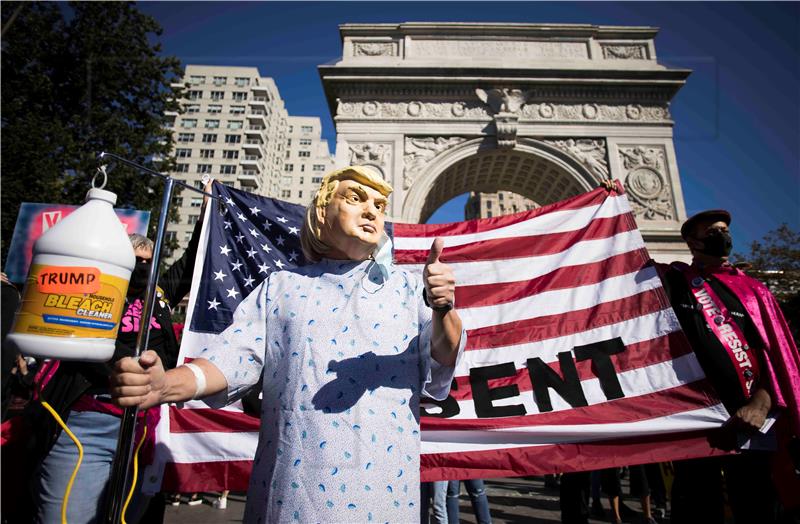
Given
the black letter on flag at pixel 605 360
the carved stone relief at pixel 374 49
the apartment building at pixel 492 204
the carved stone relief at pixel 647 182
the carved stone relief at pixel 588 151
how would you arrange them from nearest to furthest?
the black letter on flag at pixel 605 360
the carved stone relief at pixel 647 182
the carved stone relief at pixel 588 151
the carved stone relief at pixel 374 49
the apartment building at pixel 492 204

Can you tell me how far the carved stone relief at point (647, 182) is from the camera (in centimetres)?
1680

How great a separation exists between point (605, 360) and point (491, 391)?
34.4 inches

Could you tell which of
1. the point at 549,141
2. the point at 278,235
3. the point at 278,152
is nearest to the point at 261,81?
the point at 278,152

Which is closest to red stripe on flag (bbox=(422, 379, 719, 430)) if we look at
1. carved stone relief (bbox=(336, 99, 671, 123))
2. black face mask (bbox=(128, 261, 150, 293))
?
black face mask (bbox=(128, 261, 150, 293))

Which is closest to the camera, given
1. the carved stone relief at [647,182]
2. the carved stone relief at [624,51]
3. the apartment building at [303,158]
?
the carved stone relief at [647,182]

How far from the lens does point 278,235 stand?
12.1ft

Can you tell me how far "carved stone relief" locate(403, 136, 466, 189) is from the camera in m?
17.4

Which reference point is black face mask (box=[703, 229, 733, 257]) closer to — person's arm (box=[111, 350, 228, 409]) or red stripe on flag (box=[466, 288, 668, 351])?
red stripe on flag (box=[466, 288, 668, 351])

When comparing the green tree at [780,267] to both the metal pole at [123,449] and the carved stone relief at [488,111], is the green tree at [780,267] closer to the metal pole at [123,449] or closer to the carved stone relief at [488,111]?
the carved stone relief at [488,111]

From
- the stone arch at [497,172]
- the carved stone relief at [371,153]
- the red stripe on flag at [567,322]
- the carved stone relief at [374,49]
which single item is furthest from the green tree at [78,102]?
the red stripe on flag at [567,322]

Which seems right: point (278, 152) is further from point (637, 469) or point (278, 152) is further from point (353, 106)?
point (637, 469)

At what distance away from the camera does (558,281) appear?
3477mm

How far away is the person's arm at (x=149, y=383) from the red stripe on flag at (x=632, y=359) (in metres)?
2.23

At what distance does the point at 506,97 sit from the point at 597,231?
1608cm
